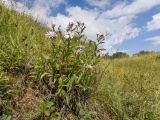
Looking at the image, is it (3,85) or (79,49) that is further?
(79,49)

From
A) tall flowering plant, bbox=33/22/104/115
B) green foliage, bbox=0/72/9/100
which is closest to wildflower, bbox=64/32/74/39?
tall flowering plant, bbox=33/22/104/115

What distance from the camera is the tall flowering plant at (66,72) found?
530 centimetres

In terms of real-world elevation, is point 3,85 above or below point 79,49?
below

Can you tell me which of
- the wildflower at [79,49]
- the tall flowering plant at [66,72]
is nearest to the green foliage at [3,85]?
the tall flowering plant at [66,72]

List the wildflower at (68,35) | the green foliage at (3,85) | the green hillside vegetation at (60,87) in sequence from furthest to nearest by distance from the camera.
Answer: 1. the wildflower at (68,35)
2. the green hillside vegetation at (60,87)
3. the green foliage at (3,85)

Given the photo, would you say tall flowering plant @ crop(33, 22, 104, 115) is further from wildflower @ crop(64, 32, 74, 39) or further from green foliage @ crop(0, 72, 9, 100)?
green foliage @ crop(0, 72, 9, 100)

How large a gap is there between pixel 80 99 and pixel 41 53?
0.91 meters

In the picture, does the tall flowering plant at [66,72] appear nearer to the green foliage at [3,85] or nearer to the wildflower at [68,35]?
the wildflower at [68,35]

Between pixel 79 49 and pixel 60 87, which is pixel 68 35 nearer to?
pixel 79 49

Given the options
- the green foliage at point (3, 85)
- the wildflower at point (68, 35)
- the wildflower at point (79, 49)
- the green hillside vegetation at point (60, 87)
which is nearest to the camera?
the green foliage at point (3, 85)

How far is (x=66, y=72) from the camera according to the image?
5.43m

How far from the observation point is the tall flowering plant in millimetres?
5305

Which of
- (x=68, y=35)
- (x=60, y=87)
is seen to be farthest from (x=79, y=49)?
(x=60, y=87)

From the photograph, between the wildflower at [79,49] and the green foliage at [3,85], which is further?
the wildflower at [79,49]
